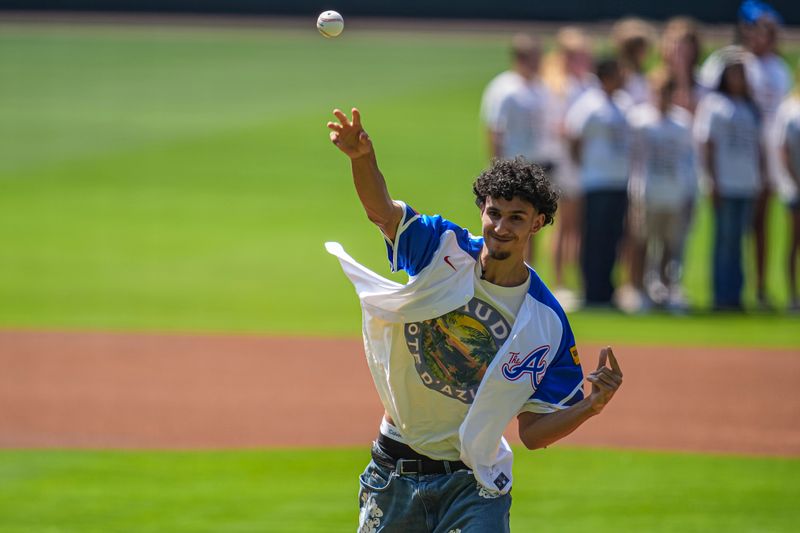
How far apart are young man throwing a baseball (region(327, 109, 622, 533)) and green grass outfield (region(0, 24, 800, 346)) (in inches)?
327

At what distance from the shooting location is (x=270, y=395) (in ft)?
38.7

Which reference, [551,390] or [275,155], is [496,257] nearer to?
[551,390]

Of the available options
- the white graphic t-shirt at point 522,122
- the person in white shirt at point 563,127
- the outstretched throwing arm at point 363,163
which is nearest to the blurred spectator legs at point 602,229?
the person in white shirt at point 563,127

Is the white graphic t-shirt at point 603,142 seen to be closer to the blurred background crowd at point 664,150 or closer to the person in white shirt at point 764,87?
the blurred background crowd at point 664,150

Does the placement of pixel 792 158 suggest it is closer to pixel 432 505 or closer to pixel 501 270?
pixel 501 270

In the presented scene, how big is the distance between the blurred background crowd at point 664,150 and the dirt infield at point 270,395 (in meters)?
1.88

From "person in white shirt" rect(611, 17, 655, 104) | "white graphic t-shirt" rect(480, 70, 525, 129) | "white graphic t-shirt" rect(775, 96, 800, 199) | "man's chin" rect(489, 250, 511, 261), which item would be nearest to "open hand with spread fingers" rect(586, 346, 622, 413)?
"man's chin" rect(489, 250, 511, 261)

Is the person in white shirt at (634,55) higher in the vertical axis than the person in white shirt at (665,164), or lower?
higher

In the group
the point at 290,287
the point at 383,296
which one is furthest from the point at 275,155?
the point at 383,296

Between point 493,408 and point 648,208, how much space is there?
965 centimetres

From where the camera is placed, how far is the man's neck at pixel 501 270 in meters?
5.16

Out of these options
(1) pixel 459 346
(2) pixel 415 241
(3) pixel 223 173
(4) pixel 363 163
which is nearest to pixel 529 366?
(1) pixel 459 346

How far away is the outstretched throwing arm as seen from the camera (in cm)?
491

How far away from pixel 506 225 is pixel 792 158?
32.1 feet
